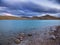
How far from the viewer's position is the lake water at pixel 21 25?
4.25 feet

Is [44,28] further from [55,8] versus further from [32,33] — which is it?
[55,8]

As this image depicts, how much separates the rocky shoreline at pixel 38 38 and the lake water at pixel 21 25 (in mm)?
60

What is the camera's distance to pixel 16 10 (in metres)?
1.31

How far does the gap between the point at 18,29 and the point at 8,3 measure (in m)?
0.32

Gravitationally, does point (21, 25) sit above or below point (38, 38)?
above

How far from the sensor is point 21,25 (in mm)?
1311

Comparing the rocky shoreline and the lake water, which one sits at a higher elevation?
the lake water

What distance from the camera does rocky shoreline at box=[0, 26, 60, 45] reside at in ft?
4.26

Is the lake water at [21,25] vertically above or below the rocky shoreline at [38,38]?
above

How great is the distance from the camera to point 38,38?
134cm

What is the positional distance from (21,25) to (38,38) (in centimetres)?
25

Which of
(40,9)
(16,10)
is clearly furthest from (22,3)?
(40,9)

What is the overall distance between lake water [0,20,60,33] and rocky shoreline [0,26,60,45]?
6 centimetres

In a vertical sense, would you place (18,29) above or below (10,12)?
below
